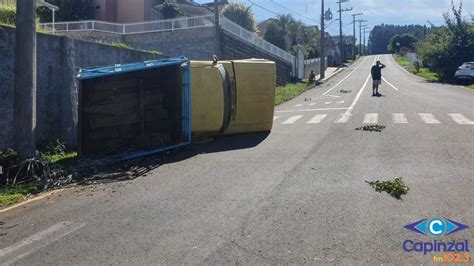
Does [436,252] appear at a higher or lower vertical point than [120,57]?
lower

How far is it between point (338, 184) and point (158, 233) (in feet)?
9.68

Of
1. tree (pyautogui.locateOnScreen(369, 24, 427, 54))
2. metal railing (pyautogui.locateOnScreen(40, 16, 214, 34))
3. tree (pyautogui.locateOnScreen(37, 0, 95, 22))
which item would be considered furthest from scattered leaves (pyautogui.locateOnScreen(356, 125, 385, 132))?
tree (pyautogui.locateOnScreen(369, 24, 427, 54))

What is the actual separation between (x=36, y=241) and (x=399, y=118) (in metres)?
11.9

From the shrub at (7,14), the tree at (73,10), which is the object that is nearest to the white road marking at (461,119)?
the shrub at (7,14)

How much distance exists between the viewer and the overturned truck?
9.87 metres

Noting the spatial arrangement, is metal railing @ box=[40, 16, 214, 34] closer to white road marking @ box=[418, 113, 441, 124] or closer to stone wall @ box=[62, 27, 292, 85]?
stone wall @ box=[62, 27, 292, 85]

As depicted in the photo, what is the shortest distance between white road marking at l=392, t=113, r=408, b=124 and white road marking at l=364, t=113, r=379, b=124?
0.50 m

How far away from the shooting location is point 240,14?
5422cm

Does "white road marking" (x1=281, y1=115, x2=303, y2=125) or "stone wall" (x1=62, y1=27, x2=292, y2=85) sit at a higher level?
"stone wall" (x1=62, y1=27, x2=292, y2=85)

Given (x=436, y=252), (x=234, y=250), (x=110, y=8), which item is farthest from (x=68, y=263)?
(x=110, y=8)

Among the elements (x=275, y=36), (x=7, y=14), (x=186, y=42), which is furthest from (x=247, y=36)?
(x=275, y=36)

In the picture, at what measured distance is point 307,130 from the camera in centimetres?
1287

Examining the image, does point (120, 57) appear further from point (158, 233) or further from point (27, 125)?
point (158, 233)

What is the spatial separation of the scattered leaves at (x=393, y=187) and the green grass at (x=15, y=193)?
5.17m
